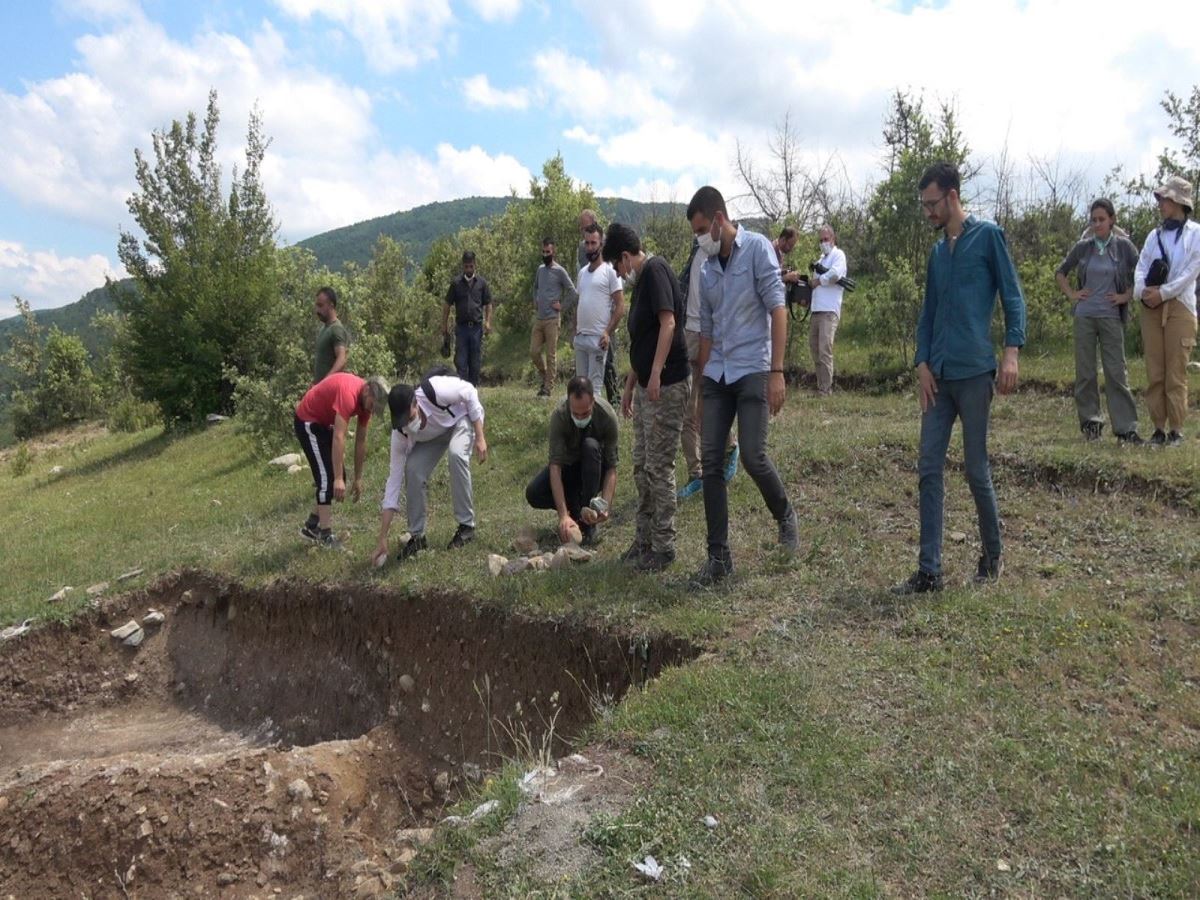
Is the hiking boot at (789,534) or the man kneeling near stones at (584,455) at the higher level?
the man kneeling near stones at (584,455)

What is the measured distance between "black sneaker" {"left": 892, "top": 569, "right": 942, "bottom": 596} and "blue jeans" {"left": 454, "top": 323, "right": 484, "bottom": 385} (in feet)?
27.5

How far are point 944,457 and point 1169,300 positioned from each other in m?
Answer: 3.62

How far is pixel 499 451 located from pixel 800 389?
459cm

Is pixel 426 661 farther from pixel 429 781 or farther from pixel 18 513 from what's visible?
pixel 18 513

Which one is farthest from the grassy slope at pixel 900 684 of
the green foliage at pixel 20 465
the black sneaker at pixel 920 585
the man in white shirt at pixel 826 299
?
the green foliage at pixel 20 465

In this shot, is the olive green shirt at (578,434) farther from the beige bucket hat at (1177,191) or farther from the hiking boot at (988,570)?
the beige bucket hat at (1177,191)

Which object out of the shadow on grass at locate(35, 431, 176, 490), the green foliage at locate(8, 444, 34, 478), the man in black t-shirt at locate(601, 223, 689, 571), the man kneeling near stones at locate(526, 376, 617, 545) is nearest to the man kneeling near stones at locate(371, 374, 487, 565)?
the man kneeling near stones at locate(526, 376, 617, 545)

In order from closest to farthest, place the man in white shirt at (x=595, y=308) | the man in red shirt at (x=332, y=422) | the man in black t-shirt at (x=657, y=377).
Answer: the man in black t-shirt at (x=657, y=377)
the man in red shirt at (x=332, y=422)
the man in white shirt at (x=595, y=308)

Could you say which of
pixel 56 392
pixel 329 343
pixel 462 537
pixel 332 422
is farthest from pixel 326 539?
pixel 56 392

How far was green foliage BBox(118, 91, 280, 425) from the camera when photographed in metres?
18.2

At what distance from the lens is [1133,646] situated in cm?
404

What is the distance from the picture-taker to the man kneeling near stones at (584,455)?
643cm

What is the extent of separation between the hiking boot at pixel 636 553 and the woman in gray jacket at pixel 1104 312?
4.33 meters

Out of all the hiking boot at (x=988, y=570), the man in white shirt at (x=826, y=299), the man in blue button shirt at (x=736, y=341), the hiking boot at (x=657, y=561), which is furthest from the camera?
the man in white shirt at (x=826, y=299)
